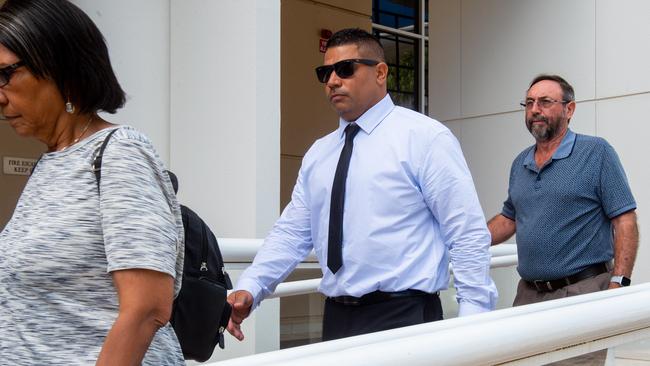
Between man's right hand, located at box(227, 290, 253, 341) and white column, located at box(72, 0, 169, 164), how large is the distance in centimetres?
277

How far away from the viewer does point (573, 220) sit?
4254mm

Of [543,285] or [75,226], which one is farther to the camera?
[543,285]

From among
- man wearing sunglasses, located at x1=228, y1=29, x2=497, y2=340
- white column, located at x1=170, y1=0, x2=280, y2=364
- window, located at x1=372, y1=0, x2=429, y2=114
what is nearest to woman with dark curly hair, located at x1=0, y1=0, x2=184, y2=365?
man wearing sunglasses, located at x1=228, y1=29, x2=497, y2=340

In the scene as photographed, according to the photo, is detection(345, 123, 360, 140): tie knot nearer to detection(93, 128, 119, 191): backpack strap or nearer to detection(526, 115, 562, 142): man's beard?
detection(526, 115, 562, 142): man's beard

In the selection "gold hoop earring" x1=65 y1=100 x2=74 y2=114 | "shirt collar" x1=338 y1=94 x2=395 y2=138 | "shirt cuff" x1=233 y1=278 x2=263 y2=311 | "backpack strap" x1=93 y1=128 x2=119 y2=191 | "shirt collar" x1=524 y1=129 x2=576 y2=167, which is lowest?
"shirt cuff" x1=233 y1=278 x2=263 y2=311

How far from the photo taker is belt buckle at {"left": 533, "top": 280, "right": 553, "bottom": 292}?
435 cm

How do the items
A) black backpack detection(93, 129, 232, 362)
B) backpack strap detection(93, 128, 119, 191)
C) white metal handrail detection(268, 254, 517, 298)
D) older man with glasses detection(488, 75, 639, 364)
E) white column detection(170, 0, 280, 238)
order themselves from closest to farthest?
1. backpack strap detection(93, 128, 119, 191)
2. black backpack detection(93, 129, 232, 362)
3. white metal handrail detection(268, 254, 517, 298)
4. older man with glasses detection(488, 75, 639, 364)
5. white column detection(170, 0, 280, 238)

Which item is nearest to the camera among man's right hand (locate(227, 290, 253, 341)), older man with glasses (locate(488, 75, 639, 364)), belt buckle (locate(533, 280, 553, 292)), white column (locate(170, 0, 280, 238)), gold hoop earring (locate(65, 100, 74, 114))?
gold hoop earring (locate(65, 100, 74, 114))

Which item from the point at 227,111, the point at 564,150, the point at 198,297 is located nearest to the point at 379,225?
the point at 198,297

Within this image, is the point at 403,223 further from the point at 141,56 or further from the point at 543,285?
the point at 141,56

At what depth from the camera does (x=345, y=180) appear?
3.33 metres

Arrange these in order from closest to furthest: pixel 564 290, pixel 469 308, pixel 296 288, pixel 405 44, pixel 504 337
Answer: pixel 504 337 < pixel 469 308 < pixel 296 288 < pixel 564 290 < pixel 405 44

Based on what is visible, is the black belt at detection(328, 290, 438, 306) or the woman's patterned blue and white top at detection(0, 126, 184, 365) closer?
the woman's patterned blue and white top at detection(0, 126, 184, 365)

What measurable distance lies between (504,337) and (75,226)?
915 millimetres
